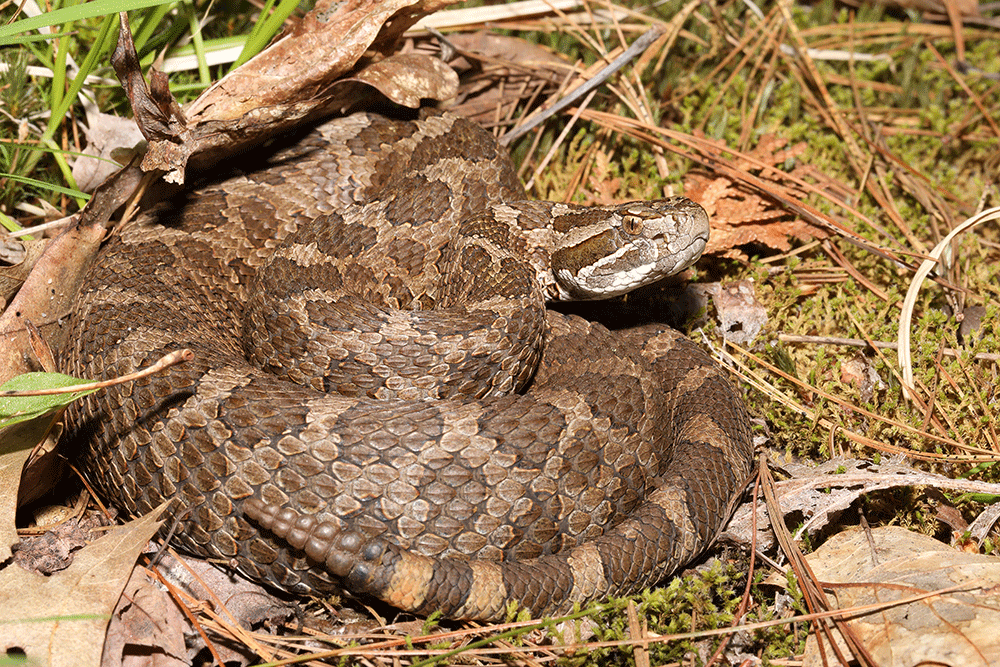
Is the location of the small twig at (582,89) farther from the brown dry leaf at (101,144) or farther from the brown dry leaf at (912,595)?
the brown dry leaf at (912,595)

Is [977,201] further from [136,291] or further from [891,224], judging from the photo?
[136,291]

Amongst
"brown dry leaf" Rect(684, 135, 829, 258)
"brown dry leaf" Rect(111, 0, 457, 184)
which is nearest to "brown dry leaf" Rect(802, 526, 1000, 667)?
"brown dry leaf" Rect(684, 135, 829, 258)

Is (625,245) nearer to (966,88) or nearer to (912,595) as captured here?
(912,595)

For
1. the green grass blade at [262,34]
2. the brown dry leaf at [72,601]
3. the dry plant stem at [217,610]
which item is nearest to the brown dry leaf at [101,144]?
the green grass blade at [262,34]

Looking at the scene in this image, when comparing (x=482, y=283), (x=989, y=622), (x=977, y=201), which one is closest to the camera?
(x=989, y=622)

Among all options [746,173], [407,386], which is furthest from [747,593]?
[746,173]

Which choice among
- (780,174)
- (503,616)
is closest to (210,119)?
(503,616)
